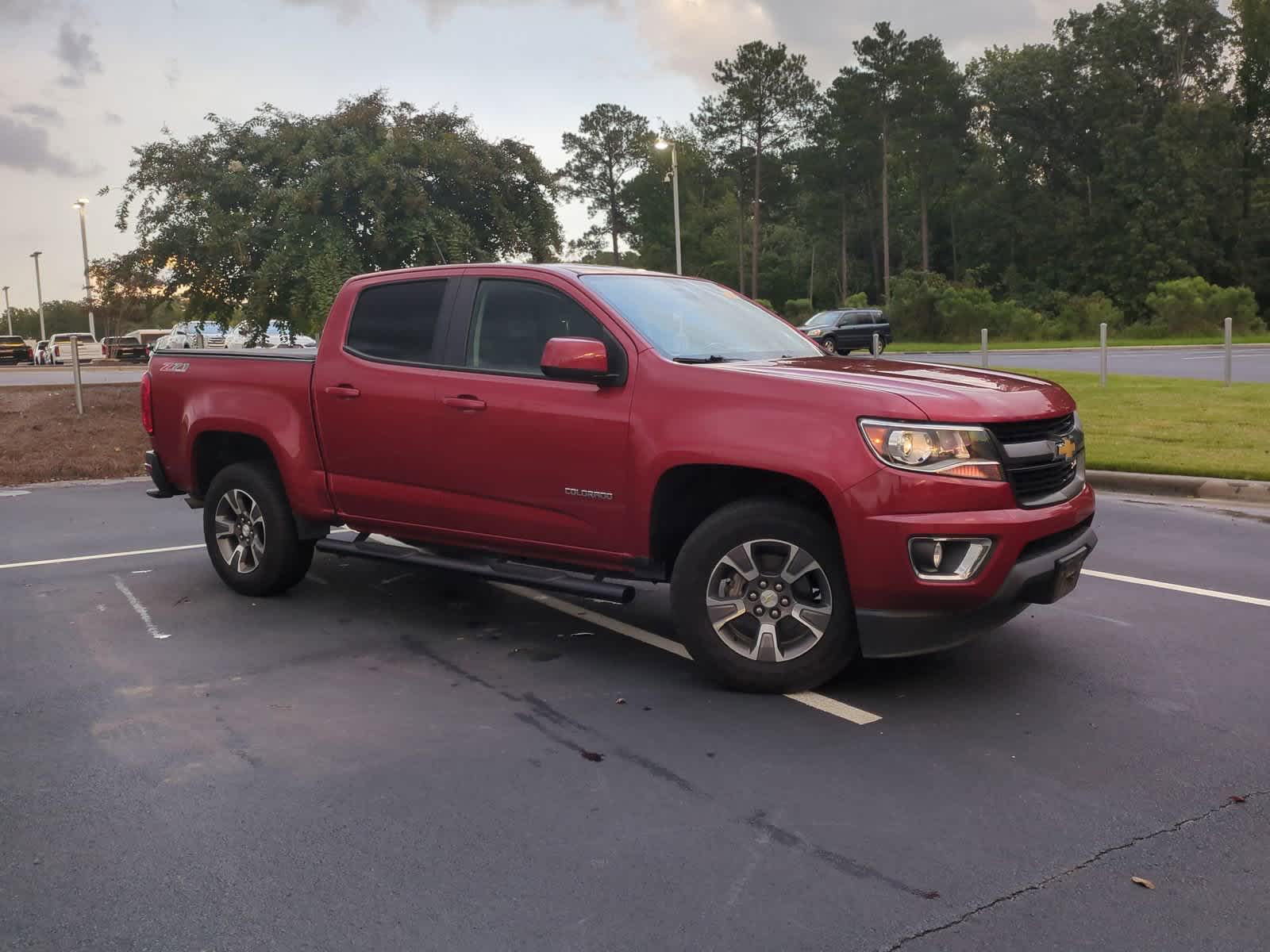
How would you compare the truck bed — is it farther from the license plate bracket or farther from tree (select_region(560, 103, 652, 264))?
tree (select_region(560, 103, 652, 264))

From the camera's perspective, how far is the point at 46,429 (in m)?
17.7

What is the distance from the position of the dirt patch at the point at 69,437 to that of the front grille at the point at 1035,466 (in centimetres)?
1180

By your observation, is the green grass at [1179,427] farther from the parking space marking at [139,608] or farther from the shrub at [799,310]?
the shrub at [799,310]

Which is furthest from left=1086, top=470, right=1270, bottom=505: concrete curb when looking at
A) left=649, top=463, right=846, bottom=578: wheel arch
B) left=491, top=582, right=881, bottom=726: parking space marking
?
left=649, top=463, right=846, bottom=578: wheel arch

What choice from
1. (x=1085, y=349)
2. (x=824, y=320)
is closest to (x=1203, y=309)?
(x=1085, y=349)

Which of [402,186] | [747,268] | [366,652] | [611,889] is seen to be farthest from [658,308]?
[747,268]

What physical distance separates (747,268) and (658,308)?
284 ft

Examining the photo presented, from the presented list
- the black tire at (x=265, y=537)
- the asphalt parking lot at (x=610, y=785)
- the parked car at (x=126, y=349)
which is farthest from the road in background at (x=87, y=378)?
the asphalt parking lot at (x=610, y=785)

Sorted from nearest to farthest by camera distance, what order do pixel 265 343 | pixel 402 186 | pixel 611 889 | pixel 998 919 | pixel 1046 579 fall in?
1. pixel 998 919
2. pixel 611 889
3. pixel 1046 579
4. pixel 402 186
5. pixel 265 343

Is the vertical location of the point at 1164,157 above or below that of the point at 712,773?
above

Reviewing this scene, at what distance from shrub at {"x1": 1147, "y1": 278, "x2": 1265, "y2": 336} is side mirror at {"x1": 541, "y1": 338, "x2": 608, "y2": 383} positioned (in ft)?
150

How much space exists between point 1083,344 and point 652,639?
1632 inches

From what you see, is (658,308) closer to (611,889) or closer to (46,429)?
(611,889)

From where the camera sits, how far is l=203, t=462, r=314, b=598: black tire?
7016 millimetres
